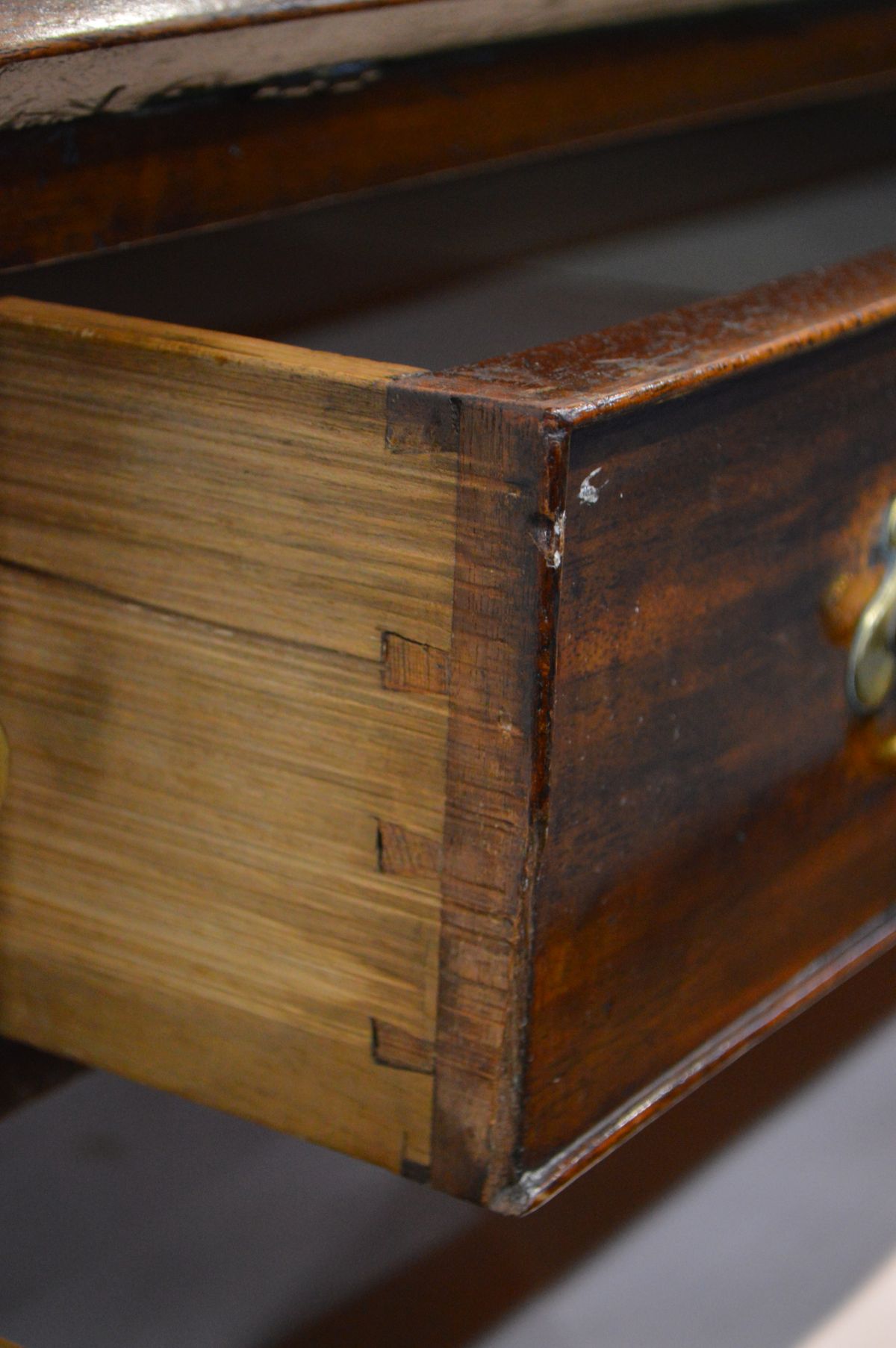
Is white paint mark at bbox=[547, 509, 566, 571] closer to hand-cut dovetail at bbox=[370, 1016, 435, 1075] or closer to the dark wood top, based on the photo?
the dark wood top

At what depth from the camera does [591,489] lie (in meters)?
0.54

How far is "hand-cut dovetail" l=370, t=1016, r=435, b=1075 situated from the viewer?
0.60 meters

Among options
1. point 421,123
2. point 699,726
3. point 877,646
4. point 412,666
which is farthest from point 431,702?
point 421,123

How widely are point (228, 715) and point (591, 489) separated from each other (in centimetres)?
16

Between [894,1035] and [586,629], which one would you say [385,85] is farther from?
[894,1035]

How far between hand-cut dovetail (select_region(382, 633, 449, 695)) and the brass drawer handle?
0.22 m

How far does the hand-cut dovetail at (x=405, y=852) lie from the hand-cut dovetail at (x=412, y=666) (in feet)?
0.16

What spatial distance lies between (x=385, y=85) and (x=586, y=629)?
1.45 feet

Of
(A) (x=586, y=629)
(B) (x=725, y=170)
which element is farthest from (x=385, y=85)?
(A) (x=586, y=629)

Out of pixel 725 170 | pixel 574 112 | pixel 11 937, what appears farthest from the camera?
pixel 725 170

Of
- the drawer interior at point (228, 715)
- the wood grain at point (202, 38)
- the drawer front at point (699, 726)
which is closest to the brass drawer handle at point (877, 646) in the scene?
the drawer front at point (699, 726)

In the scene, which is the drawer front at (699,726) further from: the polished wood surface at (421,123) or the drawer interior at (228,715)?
the polished wood surface at (421,123)

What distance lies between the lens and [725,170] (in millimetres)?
1148

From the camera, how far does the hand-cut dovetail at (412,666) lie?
0.56 m
